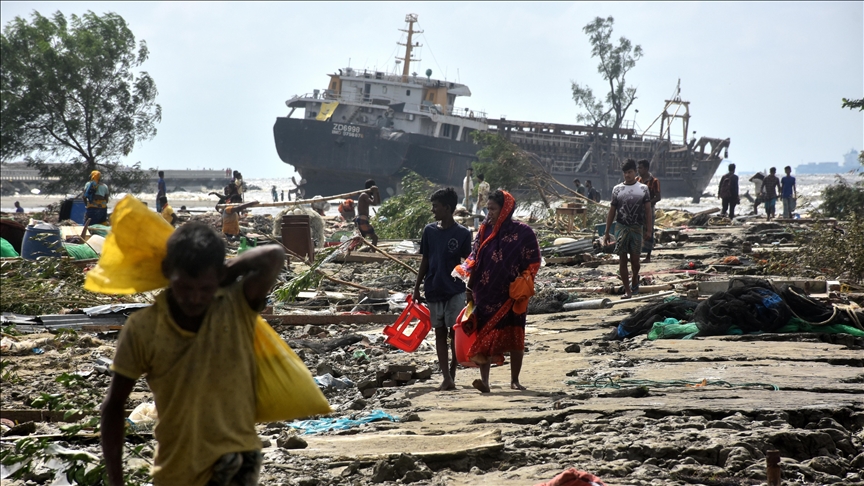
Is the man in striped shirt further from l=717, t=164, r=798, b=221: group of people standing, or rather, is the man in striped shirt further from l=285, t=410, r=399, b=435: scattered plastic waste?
l=717, t=164, r=798, b=221: group of people standing

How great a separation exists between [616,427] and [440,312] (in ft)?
6.49

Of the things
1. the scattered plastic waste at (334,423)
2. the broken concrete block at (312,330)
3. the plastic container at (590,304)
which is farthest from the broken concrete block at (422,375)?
the plastic container at (590,304)

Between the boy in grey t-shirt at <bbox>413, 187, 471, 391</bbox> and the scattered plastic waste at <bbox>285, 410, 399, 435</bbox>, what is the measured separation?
972 millimetres

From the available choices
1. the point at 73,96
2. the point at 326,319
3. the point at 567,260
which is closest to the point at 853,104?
the point at 567,260

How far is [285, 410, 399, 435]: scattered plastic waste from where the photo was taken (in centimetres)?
511

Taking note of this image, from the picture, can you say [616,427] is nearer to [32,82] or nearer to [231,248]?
[231,248]

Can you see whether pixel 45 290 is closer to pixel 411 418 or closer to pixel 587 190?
pixel 411 418

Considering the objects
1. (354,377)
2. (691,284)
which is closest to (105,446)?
(354,377)

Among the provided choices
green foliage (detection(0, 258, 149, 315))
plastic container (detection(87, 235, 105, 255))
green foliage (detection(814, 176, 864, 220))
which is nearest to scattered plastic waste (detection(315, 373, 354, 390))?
green foliage (detection(0, 258, 149, 315))

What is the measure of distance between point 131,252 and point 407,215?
15.5 meters

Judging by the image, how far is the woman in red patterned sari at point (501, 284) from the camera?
5.79 metres

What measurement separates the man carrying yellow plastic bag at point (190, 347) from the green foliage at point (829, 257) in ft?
29.4

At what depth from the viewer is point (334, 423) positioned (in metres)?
5.25

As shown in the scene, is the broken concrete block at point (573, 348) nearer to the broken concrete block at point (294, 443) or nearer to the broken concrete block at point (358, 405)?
the broken concrete block at point (358, 405)
